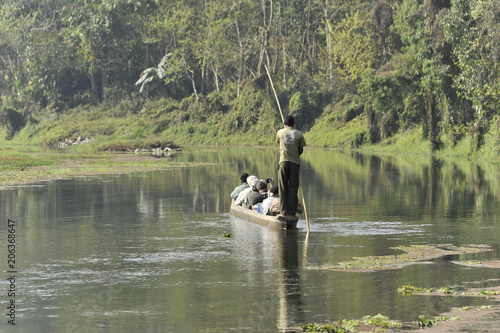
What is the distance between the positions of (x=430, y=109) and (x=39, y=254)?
115 ft

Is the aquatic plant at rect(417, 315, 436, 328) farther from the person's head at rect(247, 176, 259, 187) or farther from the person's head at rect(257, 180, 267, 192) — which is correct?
the person's head at rect(247, 176, 259, 187)

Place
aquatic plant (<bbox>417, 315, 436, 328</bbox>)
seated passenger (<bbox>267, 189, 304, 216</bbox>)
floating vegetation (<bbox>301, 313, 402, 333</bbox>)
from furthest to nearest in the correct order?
seated passenger (<bbox>267, 189, 304, 216</bbox>), aquatic plant (<bbox>417, 315, 436, 328</bbox>), floating vegetation (<bbox>301, 313, 402, 333</bbox>)

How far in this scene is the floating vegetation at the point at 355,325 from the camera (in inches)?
320

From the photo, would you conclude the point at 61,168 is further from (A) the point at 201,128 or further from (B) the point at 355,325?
(A) the point at 201,128

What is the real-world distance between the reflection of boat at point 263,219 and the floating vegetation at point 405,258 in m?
2.81

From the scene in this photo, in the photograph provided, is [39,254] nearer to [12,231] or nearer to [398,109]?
[12,231]

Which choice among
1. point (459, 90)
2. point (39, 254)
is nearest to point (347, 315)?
point (39, 254)

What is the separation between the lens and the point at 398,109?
52406 mm

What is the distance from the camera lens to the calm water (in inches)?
355

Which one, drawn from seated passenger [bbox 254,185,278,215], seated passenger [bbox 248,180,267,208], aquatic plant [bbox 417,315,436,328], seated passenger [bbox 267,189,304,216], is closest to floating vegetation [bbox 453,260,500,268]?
aquatic plant [bbox 417,315,436,328]

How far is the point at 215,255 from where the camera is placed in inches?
513

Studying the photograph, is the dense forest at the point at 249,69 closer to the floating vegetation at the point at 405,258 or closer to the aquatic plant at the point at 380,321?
the floating vegetation at the point at 405,258

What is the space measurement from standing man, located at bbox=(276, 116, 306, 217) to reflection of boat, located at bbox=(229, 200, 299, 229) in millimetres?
153

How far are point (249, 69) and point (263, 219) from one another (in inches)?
2087
